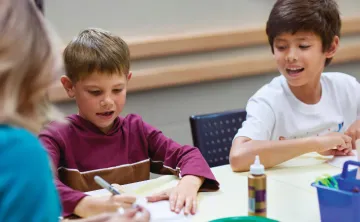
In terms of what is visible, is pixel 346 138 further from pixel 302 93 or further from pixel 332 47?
pixel 332 47

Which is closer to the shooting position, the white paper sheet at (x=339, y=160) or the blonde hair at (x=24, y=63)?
the blonde hair at (x=24, y=63)

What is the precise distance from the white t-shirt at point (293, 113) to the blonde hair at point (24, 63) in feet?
3.71

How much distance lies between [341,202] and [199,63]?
175 centimetres

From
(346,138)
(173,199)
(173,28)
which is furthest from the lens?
(173,28)

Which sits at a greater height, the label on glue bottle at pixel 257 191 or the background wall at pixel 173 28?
the background wall at pixel 173 28

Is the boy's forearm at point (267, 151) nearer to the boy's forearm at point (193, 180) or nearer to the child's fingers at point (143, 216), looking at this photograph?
the boy's forearm at point (193, 180)

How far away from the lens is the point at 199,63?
2902 millimetres

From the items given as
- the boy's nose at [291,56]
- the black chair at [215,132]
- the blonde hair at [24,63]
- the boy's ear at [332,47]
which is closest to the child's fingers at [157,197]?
the black chair at [215,132]

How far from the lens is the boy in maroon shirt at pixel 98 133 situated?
5.43 feet

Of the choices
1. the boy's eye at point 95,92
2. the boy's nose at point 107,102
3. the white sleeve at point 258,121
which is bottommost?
the white sleeve at point 258,121

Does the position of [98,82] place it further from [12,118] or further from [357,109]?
[357,109]

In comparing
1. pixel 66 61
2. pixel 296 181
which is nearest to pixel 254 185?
pixel 296 181

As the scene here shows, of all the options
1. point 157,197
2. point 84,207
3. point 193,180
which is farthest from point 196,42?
point 84,207

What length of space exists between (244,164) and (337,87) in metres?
0.64
